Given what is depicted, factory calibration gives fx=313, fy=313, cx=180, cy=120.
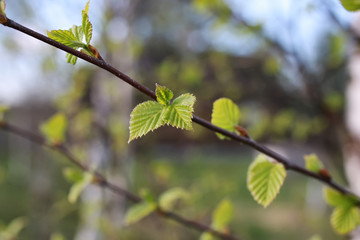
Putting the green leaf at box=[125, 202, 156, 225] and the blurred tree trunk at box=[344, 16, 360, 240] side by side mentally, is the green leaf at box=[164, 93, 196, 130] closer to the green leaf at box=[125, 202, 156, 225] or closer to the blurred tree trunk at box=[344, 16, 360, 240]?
the green leaf at box=[125, 202, 156, 225]

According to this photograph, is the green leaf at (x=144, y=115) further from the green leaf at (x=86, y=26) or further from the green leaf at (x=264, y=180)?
the green leaf at (x=264, y=180)

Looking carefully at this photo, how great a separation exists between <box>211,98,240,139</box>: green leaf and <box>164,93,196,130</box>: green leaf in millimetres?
124

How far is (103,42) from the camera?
2.32 meters

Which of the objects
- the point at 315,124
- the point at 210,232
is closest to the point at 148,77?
the point at 315,124

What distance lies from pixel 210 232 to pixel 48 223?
3328 millimetres

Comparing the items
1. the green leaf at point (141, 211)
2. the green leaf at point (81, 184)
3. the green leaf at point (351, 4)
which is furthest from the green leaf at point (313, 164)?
the green leaf at point (81, 184)

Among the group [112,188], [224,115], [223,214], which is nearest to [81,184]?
[112,188]

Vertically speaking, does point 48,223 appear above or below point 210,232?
below

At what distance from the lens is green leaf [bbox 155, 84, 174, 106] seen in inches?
15.8

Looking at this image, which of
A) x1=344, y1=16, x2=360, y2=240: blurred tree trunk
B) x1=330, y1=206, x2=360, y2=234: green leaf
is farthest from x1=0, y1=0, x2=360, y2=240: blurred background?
x1=330, y1=206, x2=360, y2=234: green leaf

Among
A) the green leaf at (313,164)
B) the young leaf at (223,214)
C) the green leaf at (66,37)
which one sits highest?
the green leaf at (66,37)

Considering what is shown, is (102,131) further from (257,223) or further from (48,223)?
(257,223)

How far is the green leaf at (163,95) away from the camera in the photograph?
0.40 metres

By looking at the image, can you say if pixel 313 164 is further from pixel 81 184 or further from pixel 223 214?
pixel 81 184
